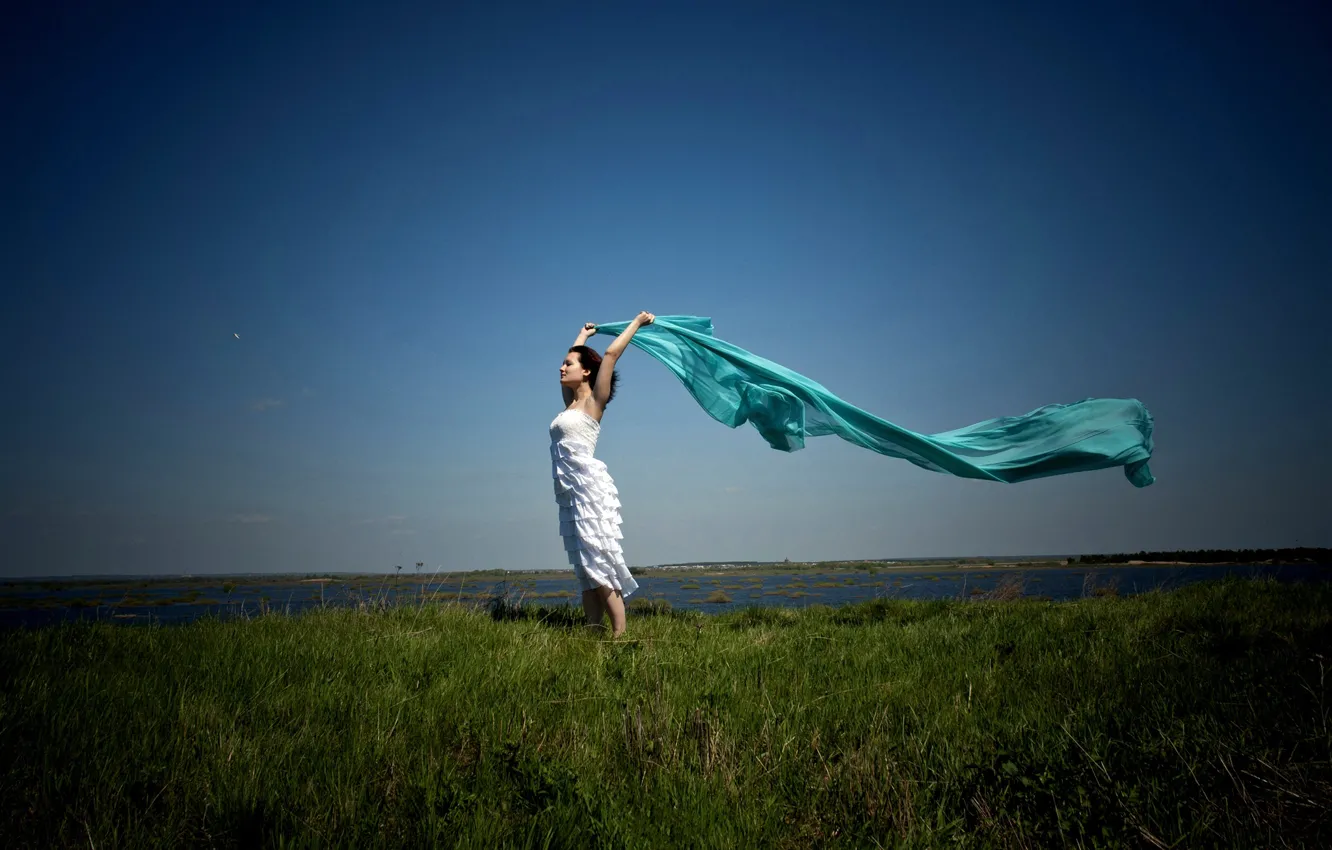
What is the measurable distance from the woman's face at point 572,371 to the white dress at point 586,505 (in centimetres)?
43

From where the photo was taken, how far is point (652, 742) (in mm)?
2967

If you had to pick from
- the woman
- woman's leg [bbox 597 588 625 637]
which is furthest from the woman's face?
woman's leg [bbox 597 588 625 637]

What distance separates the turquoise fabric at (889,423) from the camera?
23.1 ft

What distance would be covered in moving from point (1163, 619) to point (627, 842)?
687 cm

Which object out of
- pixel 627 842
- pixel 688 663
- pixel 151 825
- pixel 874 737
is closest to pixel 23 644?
pixel 151 825

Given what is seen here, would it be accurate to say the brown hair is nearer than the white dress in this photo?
No

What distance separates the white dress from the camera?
252 inches

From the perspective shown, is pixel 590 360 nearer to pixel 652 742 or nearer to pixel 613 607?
pixel 613 607

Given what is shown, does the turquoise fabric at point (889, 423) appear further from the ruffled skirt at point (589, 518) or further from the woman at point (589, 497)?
the ruffled skirt at point (589, 518)

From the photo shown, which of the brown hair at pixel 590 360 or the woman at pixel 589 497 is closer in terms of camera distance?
the woman at pixel 589 497

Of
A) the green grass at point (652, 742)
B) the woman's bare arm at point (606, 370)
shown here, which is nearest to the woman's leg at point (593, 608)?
the green grass at point (652, 742)

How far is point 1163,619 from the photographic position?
6.35 metres

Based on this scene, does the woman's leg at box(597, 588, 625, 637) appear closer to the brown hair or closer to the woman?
the woman

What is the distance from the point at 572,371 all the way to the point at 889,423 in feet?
12.9
